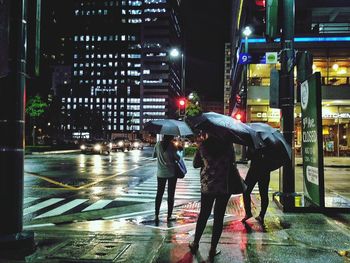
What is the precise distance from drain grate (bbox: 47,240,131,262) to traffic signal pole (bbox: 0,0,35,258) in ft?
1.58

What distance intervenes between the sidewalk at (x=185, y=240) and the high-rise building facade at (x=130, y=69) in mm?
176252

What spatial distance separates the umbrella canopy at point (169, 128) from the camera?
822 centimetres

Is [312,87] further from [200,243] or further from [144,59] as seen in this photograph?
[144,59]

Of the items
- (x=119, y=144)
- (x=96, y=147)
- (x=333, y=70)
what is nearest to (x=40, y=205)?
(x=333, y=70)

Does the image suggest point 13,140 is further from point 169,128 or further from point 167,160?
point 167,160

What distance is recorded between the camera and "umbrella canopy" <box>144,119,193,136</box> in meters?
8.22

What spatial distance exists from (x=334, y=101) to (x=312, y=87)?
3076 cm

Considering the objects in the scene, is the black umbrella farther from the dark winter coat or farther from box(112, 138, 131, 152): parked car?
box(112, 138, 131, 152): parked car

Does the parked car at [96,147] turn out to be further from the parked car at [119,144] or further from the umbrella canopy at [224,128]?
the umbrella canopy at [224,128]

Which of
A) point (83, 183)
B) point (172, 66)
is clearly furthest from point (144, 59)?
point (83, 183)

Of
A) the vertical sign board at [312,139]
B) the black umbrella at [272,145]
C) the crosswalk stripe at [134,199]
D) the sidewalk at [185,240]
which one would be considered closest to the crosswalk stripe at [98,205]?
the crosswalk stripe at [134,199]

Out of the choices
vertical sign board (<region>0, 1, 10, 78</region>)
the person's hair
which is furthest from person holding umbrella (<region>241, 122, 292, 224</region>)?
vertical sign board (<region>0, 1, 10, 78</region>)

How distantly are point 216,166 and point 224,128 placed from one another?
0.61m

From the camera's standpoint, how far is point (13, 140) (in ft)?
19.9
